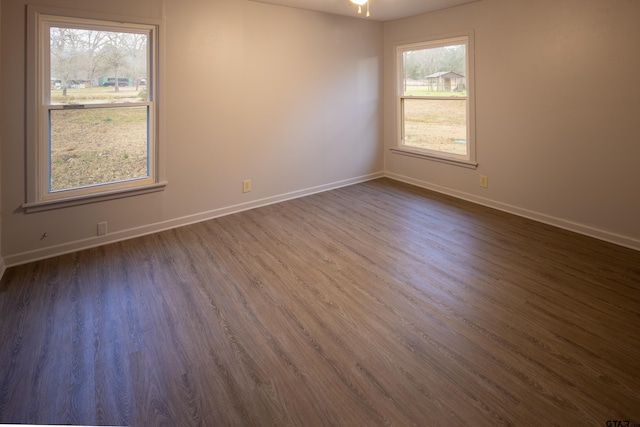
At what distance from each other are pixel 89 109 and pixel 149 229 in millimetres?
1267

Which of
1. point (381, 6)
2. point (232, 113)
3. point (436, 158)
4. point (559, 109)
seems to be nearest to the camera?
point (559, 109)

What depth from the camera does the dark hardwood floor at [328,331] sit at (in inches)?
66.4

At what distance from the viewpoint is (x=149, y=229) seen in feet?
12.6

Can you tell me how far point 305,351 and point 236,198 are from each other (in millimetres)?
2776

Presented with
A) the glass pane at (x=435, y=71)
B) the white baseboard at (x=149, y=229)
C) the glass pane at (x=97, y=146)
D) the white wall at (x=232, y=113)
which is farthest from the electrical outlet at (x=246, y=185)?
the glass pane at (x=435, y=71)

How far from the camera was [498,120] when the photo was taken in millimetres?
4324

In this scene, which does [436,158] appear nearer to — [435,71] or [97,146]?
[435,71]

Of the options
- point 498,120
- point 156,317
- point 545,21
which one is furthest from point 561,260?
point 156,317

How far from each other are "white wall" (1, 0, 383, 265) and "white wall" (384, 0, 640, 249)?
1561 mm

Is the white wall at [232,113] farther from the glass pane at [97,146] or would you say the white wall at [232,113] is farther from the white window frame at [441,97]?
the white window frame at [441,97]

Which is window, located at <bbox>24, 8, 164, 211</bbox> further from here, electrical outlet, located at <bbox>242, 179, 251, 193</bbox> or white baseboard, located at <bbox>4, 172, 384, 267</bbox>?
electrical outlet, located at <bbox>242, 179, 251, 193</bbox>

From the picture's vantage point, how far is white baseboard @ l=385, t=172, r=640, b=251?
11.3 ft

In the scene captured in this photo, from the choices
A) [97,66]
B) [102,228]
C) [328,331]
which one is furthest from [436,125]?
[102,228]

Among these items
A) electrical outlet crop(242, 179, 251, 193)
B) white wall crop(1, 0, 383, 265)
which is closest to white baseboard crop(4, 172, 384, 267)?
white wall crop(1, 0, 383, 265)
